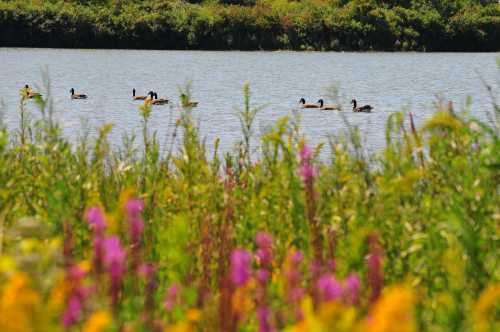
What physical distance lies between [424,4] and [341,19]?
10.6 m

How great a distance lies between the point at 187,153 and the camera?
551 centimetres

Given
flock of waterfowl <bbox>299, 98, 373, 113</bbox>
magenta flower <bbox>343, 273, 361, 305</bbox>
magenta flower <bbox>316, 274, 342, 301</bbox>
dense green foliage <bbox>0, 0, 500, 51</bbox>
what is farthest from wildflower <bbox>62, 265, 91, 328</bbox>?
dense green foliage <bbox>0, 0, 500, 51</bbox>

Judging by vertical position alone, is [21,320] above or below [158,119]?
above

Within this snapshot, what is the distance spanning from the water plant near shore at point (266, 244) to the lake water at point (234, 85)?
9227 millimetres

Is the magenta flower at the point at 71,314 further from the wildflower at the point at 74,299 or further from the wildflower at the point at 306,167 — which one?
the wildflower at the point at 306,167

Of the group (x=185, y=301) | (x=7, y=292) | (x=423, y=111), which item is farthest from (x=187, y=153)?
(x=423, y=111)

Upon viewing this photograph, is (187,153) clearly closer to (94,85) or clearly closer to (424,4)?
(94,85)

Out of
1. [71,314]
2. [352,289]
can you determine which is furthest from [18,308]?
[352,289]

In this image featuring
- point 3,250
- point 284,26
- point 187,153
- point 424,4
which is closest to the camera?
point 3,250

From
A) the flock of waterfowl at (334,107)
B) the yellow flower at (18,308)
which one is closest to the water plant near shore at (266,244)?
the yellow flower at (18,308)

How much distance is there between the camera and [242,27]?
250 feet

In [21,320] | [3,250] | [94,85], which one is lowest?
[94,85]

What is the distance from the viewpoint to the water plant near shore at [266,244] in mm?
2561

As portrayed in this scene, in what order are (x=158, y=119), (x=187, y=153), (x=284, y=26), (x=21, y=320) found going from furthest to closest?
(x=284, y=26) → (x=158, y=119) → (x=187, y=153) → (x=21, y=320)
